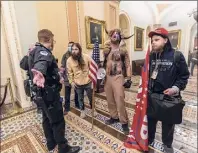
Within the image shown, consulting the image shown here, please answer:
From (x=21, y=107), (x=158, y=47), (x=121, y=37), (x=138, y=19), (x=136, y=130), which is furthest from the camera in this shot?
(x=138, y=19)

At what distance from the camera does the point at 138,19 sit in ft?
27.6

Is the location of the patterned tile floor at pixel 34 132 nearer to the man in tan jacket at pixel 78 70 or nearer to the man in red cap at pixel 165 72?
the man in tan jacket at pixel 78 70

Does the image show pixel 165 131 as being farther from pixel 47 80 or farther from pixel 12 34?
pixel 12 34

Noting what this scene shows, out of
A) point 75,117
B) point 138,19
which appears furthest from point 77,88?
point 138,19

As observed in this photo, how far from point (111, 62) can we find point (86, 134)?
1.27m

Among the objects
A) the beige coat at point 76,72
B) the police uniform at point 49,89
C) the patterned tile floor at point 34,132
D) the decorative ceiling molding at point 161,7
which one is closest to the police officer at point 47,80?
the police uniform at point 49,89

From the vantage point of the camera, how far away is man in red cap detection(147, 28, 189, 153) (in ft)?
5.30

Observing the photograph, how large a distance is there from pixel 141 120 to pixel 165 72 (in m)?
0.69

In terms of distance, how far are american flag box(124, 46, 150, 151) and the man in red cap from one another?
0.19ft

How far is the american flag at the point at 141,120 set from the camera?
1812mm

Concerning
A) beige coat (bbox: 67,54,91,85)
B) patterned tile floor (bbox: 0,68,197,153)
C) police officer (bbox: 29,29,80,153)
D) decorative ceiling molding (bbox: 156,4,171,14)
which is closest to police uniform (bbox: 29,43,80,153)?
police officer (bbox: 29,29,80,153)

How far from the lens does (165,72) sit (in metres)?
1.66

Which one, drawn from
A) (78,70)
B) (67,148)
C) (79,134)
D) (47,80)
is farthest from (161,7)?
(67,148)

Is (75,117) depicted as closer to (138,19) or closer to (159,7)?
(138,19)
